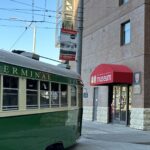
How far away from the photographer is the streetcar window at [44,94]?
10.3 m

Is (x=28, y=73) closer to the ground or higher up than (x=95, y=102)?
higher up

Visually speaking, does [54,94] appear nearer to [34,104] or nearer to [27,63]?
[34,104]

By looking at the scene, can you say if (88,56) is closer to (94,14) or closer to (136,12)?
(94,14)

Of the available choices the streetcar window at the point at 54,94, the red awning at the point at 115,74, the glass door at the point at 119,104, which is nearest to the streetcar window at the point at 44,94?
the streetcar window at the point at 54,94

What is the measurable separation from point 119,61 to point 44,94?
56.4 feet

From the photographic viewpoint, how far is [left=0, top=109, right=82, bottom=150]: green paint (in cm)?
840

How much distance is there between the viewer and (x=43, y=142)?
10250mm

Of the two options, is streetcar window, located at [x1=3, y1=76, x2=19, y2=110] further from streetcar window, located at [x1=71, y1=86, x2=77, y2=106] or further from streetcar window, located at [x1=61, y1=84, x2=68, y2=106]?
streetcar window, located at [x1=71, y1=86, x2=77, y2=106]

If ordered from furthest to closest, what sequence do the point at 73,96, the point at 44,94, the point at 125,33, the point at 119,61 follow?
the point at 119,61 < the point at 125,33 < the point at 73,96 < the point at 44,94

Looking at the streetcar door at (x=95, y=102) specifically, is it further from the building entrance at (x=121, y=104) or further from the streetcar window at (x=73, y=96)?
the streetcar window at (x=73, y=96)

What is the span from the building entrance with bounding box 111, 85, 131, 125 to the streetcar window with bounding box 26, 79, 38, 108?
1640 cm

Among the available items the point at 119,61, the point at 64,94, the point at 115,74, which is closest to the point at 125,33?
the point at 119,61

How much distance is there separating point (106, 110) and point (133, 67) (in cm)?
498

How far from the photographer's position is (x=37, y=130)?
32.1 feet
